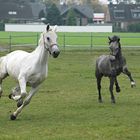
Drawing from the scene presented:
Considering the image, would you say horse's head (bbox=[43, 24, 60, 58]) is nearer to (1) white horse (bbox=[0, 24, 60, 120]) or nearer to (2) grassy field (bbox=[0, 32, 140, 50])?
(1) white horse (bbox=[0, 24, 60, 120])

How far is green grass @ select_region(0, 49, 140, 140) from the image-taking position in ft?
33.5

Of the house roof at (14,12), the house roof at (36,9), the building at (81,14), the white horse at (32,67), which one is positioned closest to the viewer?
the white horse at (32,67)

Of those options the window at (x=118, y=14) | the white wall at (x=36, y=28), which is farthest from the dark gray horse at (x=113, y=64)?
the window at (x=118, y=14)

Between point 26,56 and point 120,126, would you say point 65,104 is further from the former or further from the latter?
point 120,126

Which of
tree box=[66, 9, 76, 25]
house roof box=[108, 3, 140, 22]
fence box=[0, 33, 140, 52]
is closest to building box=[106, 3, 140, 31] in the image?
house roof box=[108, 3, 140, 22]

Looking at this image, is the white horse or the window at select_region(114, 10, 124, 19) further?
the window at select_region(114, 10, 124, 19)

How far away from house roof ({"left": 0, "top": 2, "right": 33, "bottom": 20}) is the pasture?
105 metres

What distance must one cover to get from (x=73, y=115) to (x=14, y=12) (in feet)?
376

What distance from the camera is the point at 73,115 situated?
13.0 meters

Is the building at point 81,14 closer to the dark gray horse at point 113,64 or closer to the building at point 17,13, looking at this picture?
the building at point 17,13

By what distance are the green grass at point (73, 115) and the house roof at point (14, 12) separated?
10484 cm

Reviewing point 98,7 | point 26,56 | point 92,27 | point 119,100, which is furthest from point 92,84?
point 98,7

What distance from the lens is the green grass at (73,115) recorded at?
33.5ft

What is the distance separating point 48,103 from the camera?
15.5 meters
